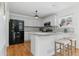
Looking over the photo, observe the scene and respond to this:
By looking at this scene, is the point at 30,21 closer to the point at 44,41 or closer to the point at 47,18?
the point at 47,18

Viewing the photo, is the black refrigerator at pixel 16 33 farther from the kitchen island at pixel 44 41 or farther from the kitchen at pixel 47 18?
the kitchen island at pixel 44 41

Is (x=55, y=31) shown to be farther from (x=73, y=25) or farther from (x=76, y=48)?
(x=76, y=48)

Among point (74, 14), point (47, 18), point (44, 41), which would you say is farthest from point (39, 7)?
point (44, 41)

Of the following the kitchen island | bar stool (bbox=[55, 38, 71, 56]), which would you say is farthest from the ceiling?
bar stool (bbox=[55, 38, 71, 56])

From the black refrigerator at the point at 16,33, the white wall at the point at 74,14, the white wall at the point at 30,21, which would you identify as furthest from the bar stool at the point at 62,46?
the black refrigerator at the point at 16,33

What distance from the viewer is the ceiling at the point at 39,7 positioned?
41.4 inches

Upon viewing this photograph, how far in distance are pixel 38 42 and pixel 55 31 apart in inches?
15.6

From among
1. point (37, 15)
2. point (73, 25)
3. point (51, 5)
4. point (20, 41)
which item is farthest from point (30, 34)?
point (73, 25)

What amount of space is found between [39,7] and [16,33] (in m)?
0.54

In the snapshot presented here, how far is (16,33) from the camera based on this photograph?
4.10ft

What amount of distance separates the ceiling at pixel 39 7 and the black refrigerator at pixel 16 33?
7.4 inches

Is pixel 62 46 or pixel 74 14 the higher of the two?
pixel 74 14

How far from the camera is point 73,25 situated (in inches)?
45.1

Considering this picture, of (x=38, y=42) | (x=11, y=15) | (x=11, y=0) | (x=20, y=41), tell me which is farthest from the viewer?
(x=38, y=42)
